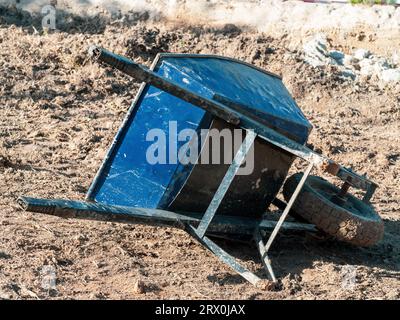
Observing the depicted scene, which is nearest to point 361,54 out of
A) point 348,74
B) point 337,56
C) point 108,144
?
point 337,56

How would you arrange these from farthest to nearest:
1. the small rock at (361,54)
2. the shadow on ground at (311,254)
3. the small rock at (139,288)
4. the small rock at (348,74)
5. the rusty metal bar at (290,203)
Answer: the small rock at (361,54), the small rock at (348,74), the shadow on ground at (311,254), the rusty metal bar at (290,203), the small rock at (139,288)

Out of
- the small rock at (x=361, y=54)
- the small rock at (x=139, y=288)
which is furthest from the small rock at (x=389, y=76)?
the small rock at (x=139, y=288)

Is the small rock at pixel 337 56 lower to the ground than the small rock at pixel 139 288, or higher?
higher

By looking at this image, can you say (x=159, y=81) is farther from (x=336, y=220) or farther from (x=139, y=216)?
(x=336, y=220)

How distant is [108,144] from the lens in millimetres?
9062

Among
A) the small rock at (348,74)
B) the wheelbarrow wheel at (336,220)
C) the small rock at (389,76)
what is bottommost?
the wheelbarrow wheel at (336,220)

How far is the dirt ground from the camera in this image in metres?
5.88

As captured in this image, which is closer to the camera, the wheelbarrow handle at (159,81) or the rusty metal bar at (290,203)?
the wheelbarrow handle at (159,81)

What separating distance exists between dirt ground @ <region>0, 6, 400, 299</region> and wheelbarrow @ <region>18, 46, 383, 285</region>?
10.3 inches

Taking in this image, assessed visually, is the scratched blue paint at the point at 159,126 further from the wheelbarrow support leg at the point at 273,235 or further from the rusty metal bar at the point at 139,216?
the wheelbarrow support leg at the point at 273,235

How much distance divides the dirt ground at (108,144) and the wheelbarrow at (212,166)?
0.26 meters

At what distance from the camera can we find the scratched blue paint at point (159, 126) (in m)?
6.25
